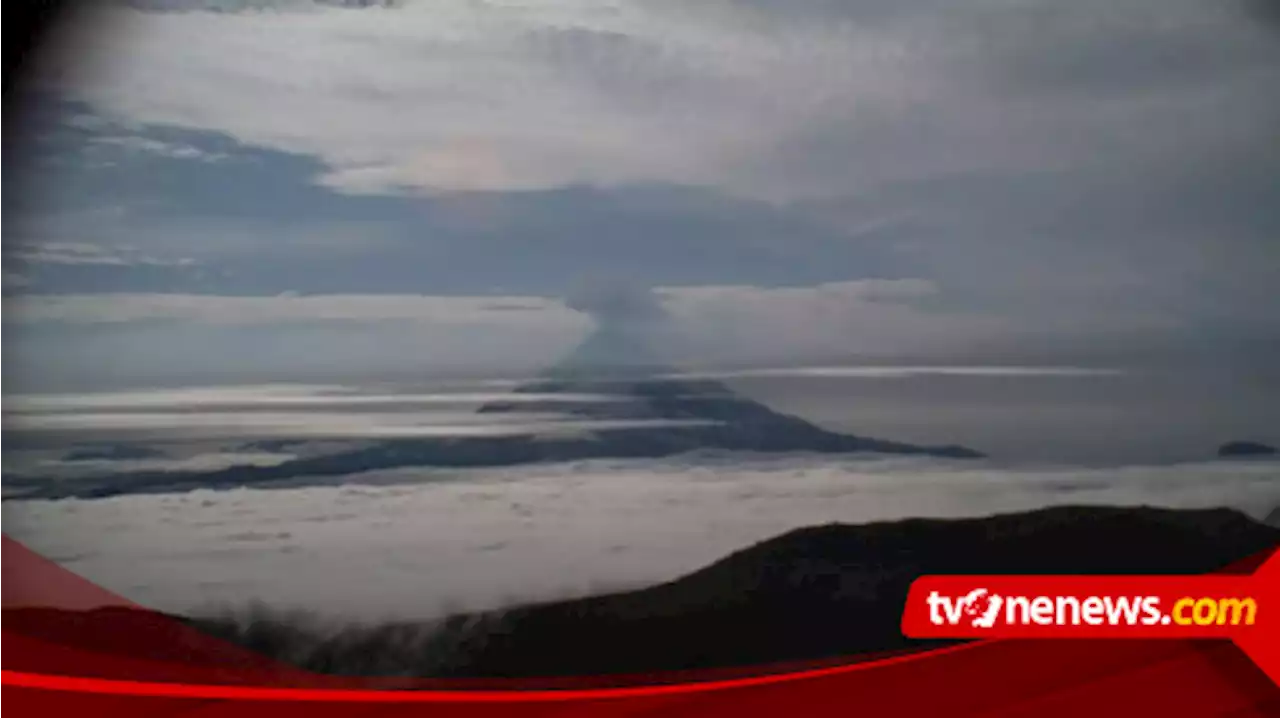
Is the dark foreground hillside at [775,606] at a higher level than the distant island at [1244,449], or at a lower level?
lower

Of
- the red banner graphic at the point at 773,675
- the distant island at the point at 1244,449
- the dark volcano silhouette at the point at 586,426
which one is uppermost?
the dark volcano silhouette at the point at 586,426

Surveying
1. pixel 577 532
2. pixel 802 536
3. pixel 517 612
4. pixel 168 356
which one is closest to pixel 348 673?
pixel 517 612

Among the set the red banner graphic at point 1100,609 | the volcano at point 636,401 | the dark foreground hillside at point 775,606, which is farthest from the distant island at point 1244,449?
the volcano at point 636,401

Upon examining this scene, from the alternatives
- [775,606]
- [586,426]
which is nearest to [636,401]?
[586,426]

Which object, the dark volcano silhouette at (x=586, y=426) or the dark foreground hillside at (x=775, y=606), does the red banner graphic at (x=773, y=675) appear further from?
the dark volcano silhouette at (x=586, y=426)

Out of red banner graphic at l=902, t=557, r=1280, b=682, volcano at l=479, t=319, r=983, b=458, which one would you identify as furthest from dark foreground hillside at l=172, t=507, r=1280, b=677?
volcano at l=479, t=319, r=983, b=458

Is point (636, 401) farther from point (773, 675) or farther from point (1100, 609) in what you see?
point (1100, 609)
